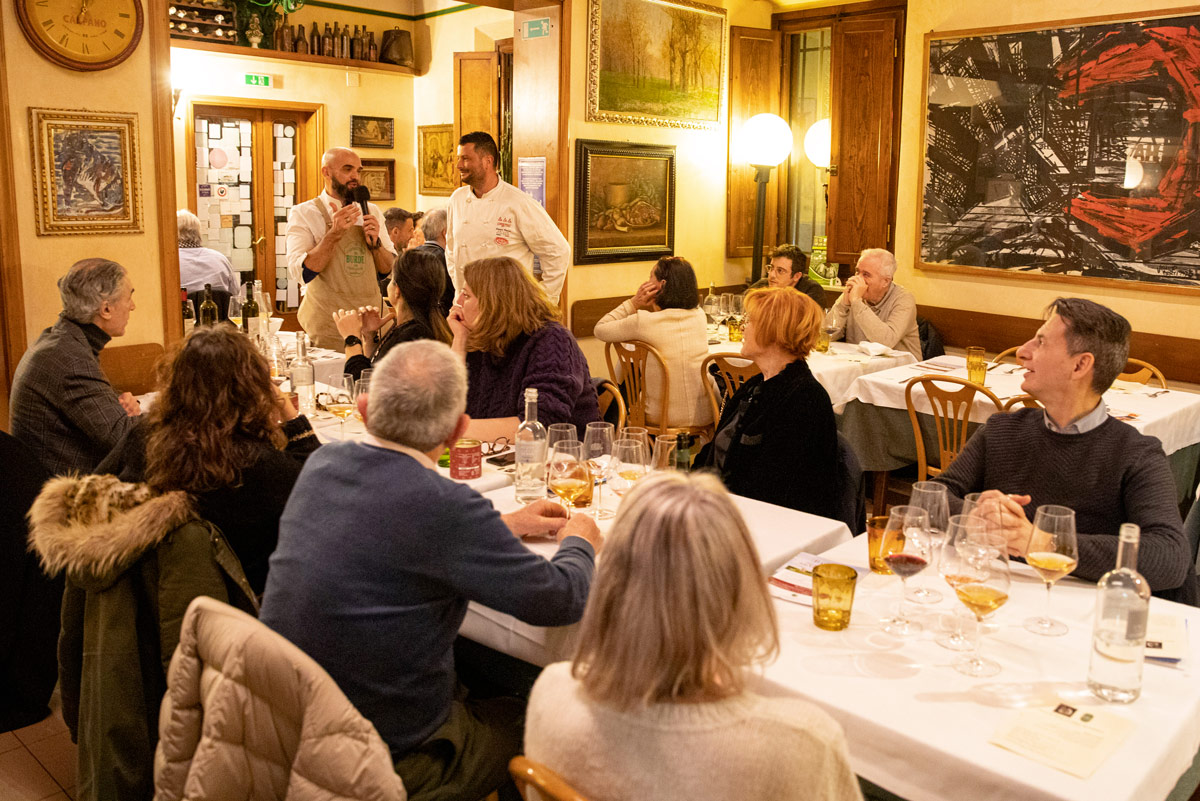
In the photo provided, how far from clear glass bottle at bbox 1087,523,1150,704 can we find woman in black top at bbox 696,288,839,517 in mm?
1357

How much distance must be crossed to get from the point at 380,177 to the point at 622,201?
373 cm

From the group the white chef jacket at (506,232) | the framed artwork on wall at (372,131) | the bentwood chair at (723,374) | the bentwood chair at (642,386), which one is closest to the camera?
the bentwood chair at (723,374)

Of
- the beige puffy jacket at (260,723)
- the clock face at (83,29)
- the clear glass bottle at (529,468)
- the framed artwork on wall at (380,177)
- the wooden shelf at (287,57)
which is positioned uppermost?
the wooden shelf at (287,57)

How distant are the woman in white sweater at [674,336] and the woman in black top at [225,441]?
9.63ft

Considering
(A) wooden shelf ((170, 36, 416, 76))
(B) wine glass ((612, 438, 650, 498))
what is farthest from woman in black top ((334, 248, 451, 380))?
(A) wooden shelf ((170, 36, 416, 76))

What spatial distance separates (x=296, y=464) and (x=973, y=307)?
17.7 ft

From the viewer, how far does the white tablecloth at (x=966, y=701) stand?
153cm

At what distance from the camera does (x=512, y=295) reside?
3.63 metres

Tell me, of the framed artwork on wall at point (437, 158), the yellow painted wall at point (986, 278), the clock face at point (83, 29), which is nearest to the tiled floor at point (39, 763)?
the clock face at point (83, 29)

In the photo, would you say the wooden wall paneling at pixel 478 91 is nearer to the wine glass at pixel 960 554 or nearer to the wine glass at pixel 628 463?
the wine glass at pixel 628 463

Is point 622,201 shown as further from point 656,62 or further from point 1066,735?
point 1066,735

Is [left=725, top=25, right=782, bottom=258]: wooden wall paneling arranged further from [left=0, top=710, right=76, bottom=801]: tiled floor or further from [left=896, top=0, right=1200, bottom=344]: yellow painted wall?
[left=0, top=710, right=76, bottom=801]: tiled floor

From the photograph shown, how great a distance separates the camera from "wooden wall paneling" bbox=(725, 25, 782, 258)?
7625 mm

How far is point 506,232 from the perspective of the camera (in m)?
5.66
